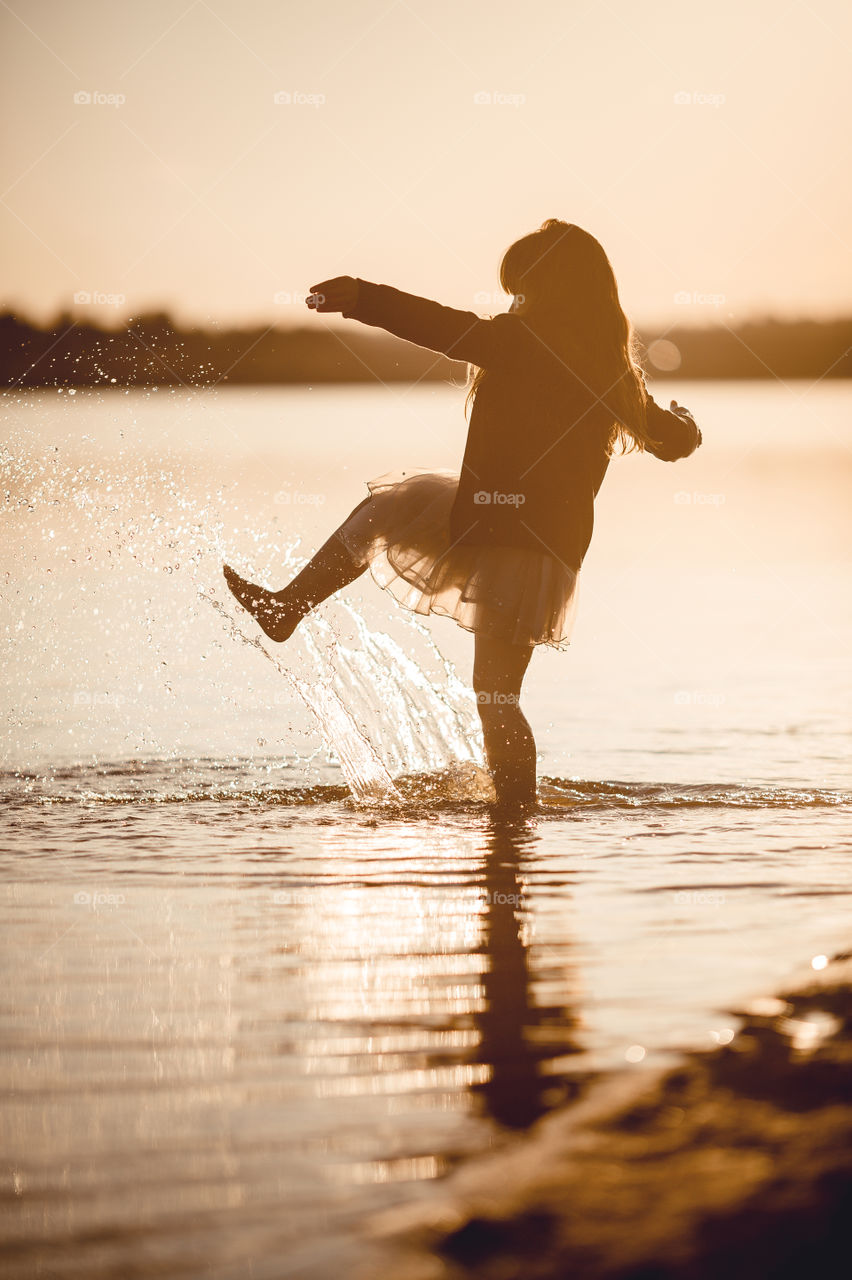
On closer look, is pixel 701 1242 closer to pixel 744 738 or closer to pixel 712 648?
pixel 744 738

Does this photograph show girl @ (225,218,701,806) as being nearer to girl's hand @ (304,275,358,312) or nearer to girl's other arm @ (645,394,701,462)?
girl's other arm @ (645,394,701,462)

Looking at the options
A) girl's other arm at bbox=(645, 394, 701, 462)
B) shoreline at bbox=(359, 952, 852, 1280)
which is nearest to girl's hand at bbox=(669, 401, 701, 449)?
girl's other arm at bbox=(645, 394, 701, 462)

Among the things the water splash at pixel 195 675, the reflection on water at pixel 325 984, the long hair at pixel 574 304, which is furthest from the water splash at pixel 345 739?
the long hair at pixel 574 304

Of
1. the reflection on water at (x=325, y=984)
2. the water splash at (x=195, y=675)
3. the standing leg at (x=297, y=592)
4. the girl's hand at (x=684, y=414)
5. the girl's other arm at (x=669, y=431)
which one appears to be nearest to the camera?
the reflection on water at (x=325, y=984)

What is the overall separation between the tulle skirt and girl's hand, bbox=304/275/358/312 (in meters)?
1.21

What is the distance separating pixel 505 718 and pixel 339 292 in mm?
1841

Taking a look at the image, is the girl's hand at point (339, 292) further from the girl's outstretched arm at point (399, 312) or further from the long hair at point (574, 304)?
the long hair at point (574, 304)

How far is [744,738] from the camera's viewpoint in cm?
869

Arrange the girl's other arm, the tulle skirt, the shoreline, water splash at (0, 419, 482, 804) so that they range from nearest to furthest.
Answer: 1. the shoreline
2. the tulle skirt
3. the girl's other arm
4. water splash at (0, 419, 482, 804)

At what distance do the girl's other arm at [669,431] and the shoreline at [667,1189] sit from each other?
402 centimetres

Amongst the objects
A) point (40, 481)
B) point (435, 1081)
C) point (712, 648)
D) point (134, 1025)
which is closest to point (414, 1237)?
point (435, 1081)

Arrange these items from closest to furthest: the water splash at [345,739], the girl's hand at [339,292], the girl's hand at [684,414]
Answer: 1. the girl's hand at [339,292]
2. the girl's hand at [684,414]
3. the water splash at [345,739]

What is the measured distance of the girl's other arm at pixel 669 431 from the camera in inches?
269

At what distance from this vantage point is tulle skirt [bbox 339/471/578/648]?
647 cm
